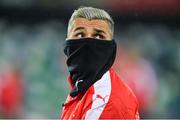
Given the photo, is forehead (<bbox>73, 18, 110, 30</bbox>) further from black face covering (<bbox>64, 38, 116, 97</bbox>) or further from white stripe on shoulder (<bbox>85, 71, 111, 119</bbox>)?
white stripe on shoulder (<bbox>85, 71, 111, 119</bbox>)

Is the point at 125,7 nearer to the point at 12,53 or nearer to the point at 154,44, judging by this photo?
the point at 154,44

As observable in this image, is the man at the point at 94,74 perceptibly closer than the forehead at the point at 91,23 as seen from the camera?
Yes

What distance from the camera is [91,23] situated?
132cm

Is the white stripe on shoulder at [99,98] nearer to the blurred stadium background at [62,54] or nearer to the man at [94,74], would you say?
the man at [94,74]

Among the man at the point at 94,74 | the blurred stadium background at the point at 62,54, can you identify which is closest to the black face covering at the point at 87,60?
the man at the point at 94,74

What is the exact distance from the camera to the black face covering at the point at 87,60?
1277mm

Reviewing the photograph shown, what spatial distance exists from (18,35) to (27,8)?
0.24 metres

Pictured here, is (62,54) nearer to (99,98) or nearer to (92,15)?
(92,15)

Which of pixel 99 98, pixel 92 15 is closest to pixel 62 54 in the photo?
pixel 92 15

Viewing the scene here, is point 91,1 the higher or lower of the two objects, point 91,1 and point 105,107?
the lower

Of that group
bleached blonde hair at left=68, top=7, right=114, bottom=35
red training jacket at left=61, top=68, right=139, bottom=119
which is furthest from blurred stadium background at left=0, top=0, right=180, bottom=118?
red training jacket at left=61, top=68, right=139, bottom=119

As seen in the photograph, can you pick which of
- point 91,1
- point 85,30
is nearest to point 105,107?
point 85,30

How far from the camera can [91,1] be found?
Answer: 3.65 metres

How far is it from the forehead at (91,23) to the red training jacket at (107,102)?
128mm
